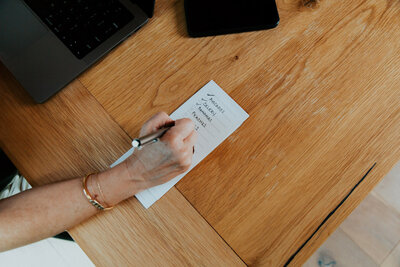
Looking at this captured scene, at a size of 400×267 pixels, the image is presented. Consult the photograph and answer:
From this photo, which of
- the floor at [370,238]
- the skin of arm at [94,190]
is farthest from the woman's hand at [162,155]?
the floor at [370,238]

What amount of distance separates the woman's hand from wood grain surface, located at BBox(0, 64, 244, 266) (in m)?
0.05

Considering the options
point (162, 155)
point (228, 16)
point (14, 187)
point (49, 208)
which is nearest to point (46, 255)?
point (14, 187)

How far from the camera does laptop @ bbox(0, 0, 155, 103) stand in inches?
22.8

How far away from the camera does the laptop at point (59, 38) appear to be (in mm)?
579

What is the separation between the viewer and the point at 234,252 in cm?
51

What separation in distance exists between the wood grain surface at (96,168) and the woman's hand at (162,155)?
0.15 ft

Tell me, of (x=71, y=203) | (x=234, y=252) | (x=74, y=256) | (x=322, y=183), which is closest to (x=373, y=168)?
(x=322, y=183)

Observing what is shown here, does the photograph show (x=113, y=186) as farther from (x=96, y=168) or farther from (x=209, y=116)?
(x=209, y=116)

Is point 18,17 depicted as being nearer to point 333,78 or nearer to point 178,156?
point 178,156

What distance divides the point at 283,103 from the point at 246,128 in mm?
96

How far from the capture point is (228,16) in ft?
2.01

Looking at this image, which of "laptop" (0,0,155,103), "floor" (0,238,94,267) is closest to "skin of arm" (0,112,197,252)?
"laptop" (0,0,155,103)

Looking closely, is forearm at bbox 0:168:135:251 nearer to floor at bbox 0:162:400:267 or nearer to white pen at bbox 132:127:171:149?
white pen at bbox 132:127:171:149

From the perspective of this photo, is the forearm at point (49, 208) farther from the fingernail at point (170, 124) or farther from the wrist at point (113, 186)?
the fingernail at point (170, 124)
